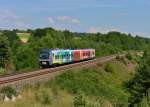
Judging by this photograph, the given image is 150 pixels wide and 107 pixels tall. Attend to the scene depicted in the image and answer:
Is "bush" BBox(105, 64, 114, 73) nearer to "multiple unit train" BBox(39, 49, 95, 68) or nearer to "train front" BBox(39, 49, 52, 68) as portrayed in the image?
"multiple unit train" BBox(39, 49, 95, 68)

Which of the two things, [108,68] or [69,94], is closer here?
Result: [69,94]

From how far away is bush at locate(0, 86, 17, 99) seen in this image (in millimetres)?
25747

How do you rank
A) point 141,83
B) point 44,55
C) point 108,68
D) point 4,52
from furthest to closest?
point 4,52, point 108,68, point 44,55, point 141,83

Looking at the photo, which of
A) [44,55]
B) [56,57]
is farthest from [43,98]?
[56,57]

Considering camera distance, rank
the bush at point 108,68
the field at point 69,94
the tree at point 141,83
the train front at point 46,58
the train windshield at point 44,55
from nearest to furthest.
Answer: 1. the field at point 69,94
2. the tree at point 141,83
3. the train front at point 46,58
4. the train windshield at point 44,55
5. the bush at point 108,68

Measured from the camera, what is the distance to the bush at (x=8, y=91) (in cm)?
2575

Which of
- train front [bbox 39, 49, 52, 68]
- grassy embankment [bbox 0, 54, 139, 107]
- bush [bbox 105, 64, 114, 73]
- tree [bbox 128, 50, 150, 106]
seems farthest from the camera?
bush [bbox 105, 64, 114, 73]

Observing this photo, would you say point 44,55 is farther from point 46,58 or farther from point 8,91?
point 8,91

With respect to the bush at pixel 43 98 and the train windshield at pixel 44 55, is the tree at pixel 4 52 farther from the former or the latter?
the bush at pixel 43 98

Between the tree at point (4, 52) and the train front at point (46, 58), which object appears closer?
the train front at point (46, 58)

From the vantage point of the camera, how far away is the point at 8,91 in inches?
1045

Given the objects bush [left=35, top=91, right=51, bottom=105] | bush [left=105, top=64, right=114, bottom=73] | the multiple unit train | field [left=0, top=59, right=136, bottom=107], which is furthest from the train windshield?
bush [left=35, top=91, right=51, bottom=105]

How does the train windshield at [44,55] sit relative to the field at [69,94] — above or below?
above

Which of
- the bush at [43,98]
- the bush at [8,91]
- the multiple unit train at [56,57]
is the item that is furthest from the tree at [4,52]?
the bush at [8,91]
